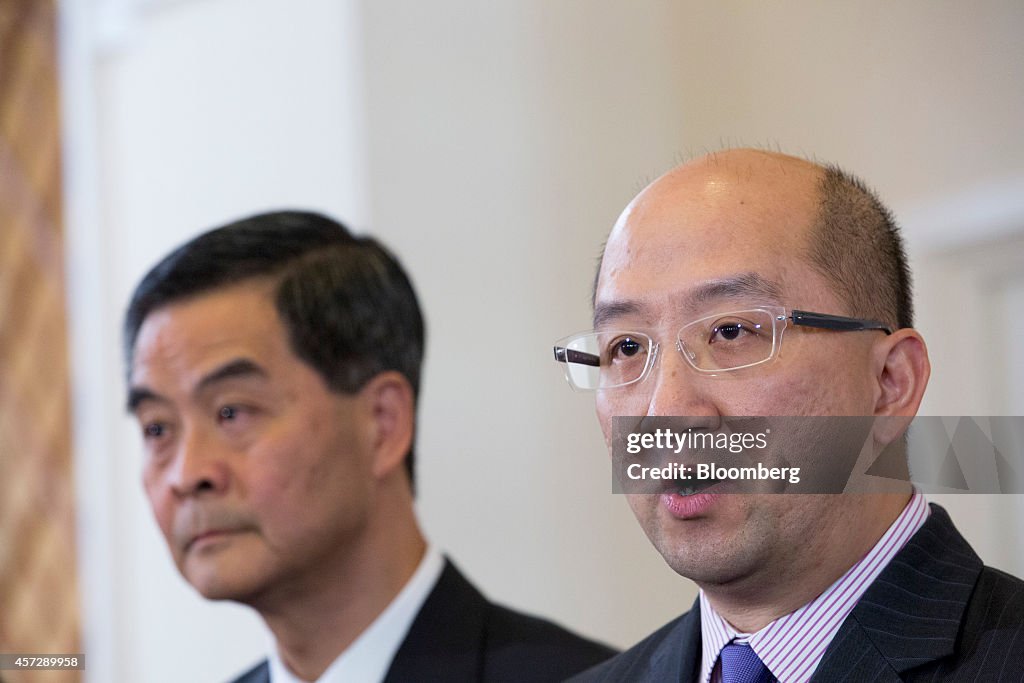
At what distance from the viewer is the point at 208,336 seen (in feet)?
4.41

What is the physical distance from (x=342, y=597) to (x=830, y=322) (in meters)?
0.67

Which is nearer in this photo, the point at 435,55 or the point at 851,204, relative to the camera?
the point at 851,204

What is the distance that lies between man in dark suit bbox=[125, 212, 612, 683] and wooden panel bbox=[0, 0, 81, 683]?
3.38 feet

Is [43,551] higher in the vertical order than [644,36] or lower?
lower

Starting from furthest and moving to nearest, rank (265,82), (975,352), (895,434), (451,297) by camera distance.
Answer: (265,82) < (451,297) < (975,352) < (895,434)

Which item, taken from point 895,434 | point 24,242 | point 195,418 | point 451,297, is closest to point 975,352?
point 895,434

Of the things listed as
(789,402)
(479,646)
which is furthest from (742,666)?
(479,646)

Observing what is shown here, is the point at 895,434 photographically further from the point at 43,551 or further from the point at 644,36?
the point at 43,551

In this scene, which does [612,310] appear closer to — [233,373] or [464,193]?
[233,373]

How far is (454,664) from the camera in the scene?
132 centimetres

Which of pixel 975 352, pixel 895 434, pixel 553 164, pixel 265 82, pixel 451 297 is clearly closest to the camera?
pixel 895 434

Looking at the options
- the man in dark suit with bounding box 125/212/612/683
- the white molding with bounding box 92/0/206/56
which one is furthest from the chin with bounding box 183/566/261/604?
the white molding with bounding box 92/0/206/56

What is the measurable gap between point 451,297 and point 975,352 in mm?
910

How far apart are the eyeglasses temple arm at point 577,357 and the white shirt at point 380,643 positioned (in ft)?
1.52
